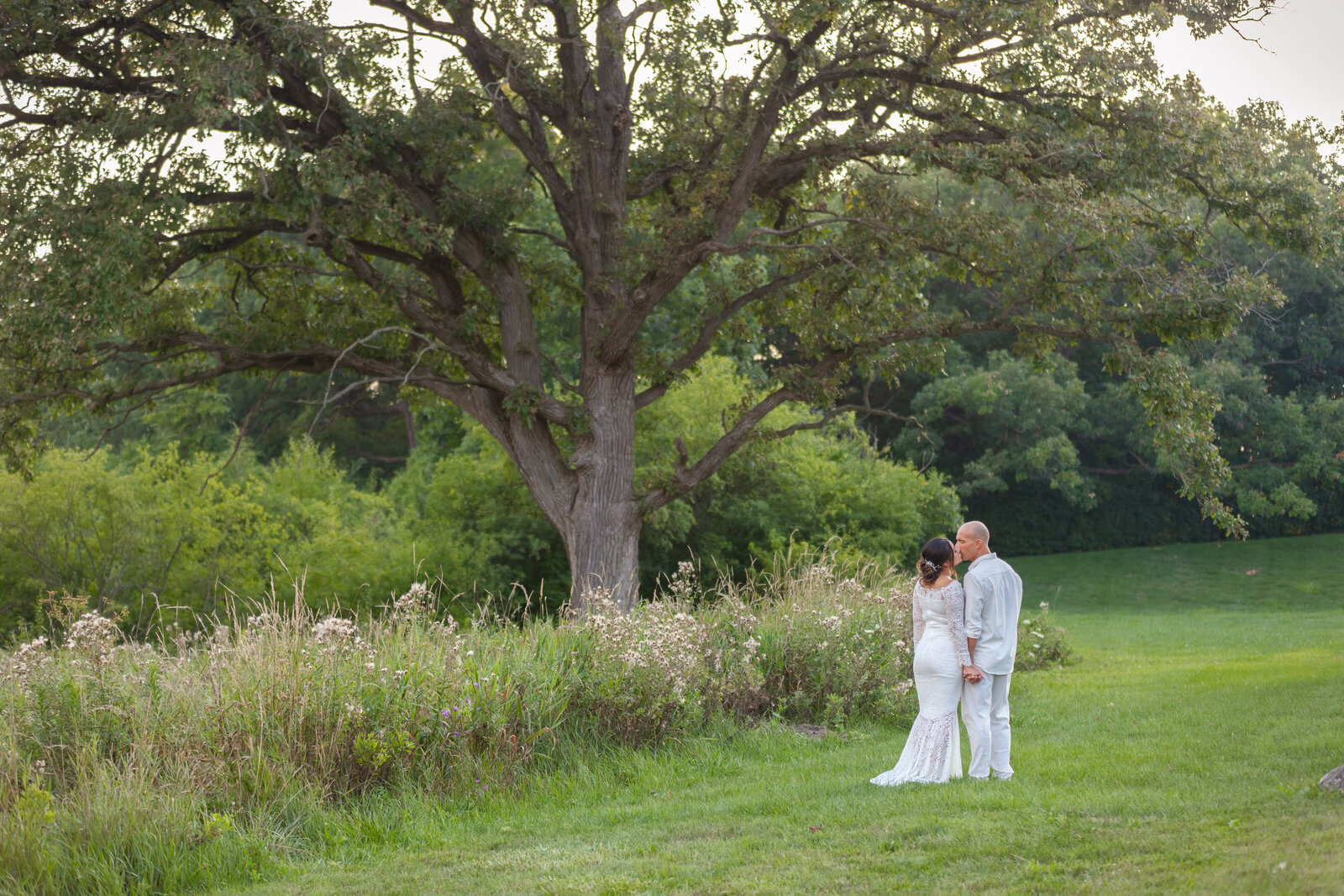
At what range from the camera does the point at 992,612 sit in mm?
7148

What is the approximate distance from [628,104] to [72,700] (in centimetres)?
1051

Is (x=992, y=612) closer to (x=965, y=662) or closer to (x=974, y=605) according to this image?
(x=974, y=605)

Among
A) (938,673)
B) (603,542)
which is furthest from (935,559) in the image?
(603,542)

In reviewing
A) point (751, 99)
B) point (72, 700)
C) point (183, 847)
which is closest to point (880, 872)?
point (183, 847)

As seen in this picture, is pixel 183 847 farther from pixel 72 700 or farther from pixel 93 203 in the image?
pixel 93 203

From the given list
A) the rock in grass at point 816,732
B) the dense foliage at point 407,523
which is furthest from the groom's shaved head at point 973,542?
the dense foliage at point 407,523

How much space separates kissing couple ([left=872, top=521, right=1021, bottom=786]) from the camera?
7.14 m

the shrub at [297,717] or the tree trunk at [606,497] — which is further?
the tree trunk at [606,497]

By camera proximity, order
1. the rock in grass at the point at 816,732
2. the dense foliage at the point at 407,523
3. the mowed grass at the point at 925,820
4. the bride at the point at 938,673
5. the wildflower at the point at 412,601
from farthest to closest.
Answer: the dense foliage at the point at 407,523 → the rock in grass at the point at 816,732 → the wildflower at the point at 412,601 → the bride at the point at 938,673 → the mowed grass at the point at 925,820

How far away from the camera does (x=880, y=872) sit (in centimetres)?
533

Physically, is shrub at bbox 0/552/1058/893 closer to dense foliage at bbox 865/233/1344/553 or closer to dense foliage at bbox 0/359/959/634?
dense foliage at bbox 0/359/959/634

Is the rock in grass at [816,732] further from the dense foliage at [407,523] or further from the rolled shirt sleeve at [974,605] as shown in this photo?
the dense foliage at [407,523]

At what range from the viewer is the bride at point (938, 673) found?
722cm

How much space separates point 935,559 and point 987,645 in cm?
62
